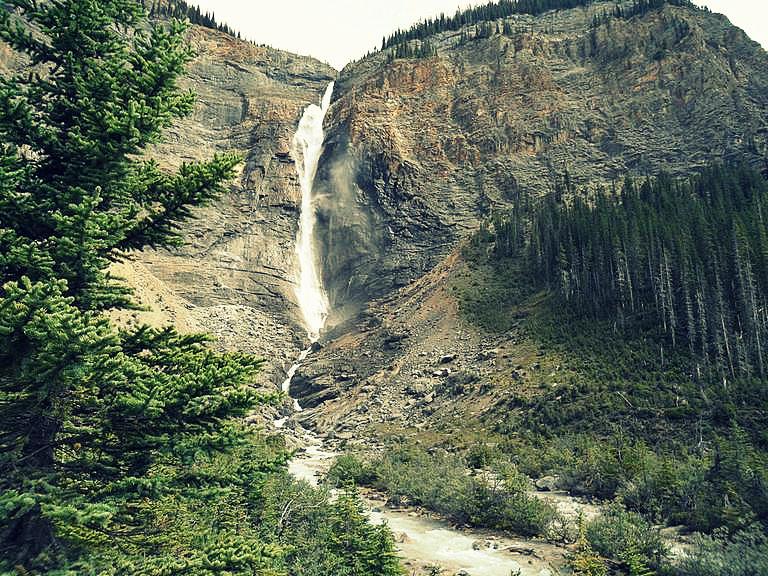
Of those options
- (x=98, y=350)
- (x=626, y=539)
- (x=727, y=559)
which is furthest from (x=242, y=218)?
(x=98, y=350)

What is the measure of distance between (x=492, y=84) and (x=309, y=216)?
124 feet


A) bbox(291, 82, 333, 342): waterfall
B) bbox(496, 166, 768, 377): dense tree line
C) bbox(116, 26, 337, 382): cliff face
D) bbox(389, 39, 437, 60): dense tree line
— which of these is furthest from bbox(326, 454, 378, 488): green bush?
bbox(389, 39, 437, 60): dense tree line

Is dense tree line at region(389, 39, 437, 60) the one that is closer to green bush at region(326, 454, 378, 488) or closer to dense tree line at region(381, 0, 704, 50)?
dense tree line at region(381, 0, 704, 50)

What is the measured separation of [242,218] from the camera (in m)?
78.8

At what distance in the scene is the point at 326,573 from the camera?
10703 mm

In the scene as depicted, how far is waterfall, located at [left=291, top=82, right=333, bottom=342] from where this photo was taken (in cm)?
7356

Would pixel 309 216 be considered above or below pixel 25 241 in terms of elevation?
above

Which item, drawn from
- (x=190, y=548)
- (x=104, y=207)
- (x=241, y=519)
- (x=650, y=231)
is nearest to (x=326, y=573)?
(x=241, y=519)

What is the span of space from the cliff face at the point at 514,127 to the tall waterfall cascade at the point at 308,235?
250 centimetres

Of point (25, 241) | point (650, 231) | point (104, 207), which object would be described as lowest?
point (25, 241)

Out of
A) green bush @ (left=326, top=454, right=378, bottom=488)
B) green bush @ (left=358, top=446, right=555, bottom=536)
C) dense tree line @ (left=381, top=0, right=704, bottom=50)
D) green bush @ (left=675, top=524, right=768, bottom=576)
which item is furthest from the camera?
dense tree line @ (left=381, top=0, right=704, bottom=50)

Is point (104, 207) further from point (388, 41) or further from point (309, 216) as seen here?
point (388, 41)

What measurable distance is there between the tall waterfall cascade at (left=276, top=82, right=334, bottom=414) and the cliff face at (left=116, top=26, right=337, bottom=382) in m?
1.41

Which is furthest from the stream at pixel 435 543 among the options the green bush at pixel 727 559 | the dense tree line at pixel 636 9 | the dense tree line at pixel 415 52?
the dense tree line at pixel 636 9
